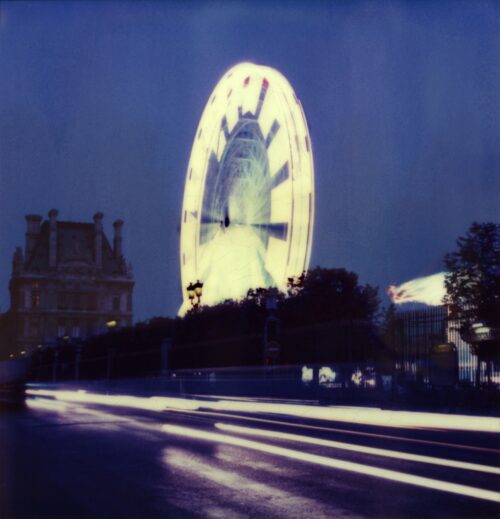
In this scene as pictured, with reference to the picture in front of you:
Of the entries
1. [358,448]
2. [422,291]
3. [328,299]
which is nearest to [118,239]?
[328,299]

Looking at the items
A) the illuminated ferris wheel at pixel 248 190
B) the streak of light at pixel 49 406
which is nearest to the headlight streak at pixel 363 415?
the streak of light at pixel 49 406

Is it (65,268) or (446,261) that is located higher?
(65,268)

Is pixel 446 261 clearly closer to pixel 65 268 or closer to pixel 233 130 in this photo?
pixel 233 130

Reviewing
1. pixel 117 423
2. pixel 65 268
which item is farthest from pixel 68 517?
pixel 65 268

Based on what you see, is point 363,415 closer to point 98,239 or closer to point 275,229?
point 275,229

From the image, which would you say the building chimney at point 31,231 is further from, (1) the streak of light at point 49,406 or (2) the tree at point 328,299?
(1) the streak of light at point 49,406

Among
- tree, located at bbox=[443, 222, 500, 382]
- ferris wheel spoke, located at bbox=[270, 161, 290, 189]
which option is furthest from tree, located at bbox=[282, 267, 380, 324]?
tree, located at bbox=[443, 222, 500, 382]
